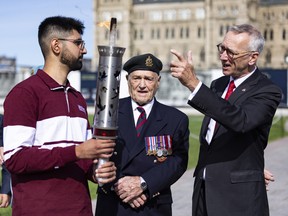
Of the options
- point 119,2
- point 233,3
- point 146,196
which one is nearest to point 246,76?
point 146,196

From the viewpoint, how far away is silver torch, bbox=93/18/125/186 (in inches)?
110

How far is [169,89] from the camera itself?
30375 mm

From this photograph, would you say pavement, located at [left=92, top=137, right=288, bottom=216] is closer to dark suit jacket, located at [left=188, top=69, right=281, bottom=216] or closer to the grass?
the grass

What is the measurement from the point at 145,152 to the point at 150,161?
0.08 metres

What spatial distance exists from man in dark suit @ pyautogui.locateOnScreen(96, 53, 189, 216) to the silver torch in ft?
2.91

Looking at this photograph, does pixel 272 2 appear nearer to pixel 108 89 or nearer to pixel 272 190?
pixel 272 190

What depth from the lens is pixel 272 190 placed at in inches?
352

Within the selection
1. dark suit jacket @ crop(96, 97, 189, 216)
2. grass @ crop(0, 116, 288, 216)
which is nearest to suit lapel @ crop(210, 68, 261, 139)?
dark suit jacket @ crop(96, 97, 189, 216)

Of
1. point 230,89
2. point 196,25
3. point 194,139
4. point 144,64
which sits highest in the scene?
point 196,25

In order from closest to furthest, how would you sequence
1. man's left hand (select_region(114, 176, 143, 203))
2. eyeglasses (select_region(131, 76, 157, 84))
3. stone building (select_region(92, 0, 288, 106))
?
man's left hand (select_region(114, 176, 143, 203)) < eyeglasses (select_region(131, 76, 157, 84)) < stone building (select_region(92, 0, 288, 106))

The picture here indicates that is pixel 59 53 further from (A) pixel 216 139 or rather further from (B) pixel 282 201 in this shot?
(B) pixel 282 201

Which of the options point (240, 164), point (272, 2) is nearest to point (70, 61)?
point (240, 164)

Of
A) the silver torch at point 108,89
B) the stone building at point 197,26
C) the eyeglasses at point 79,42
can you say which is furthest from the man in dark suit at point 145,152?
the stone building at point 197,26

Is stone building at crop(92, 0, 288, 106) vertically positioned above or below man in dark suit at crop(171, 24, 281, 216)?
above
